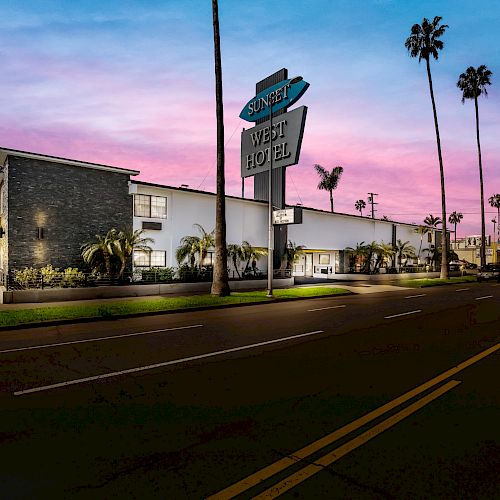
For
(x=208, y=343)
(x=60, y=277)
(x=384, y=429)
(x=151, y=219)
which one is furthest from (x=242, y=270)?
(x=384, y=429)

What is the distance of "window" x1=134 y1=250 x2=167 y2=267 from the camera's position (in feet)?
81.8

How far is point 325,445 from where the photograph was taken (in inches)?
160

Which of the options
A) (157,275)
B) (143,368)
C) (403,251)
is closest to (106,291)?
(157,275)

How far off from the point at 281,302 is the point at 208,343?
10.3m

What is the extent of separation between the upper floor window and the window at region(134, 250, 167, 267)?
2.38 meters

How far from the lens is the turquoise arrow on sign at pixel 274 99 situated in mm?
26234

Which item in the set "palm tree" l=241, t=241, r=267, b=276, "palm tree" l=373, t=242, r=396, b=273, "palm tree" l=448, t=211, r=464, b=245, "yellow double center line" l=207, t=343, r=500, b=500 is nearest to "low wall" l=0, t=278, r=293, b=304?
"palm tree" l=241, t=241, r=267, b=276

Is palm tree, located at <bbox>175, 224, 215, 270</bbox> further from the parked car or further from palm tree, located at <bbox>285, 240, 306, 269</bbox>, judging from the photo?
the parked car

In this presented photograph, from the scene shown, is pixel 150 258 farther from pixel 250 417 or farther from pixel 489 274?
pixel 489 274

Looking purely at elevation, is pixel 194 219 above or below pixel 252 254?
above

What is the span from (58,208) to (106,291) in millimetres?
6076

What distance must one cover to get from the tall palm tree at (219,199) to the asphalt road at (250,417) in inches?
393

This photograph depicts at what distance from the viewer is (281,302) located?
19219 millimetres

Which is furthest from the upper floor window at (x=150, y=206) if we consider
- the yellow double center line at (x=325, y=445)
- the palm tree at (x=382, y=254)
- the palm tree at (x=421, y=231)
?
the palm tree at (x=421, y=231)
